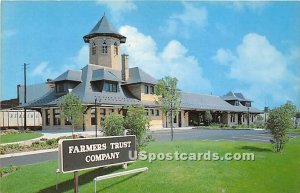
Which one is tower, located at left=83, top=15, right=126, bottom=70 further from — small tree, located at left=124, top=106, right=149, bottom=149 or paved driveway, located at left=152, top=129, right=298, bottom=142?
small tree, located at left=124, top=106, right=149, bottom=149

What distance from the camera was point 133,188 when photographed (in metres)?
8.94

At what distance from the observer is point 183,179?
945 cm

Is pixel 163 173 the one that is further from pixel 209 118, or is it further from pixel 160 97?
pixel 209 118

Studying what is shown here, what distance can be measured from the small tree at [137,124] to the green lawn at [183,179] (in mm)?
910

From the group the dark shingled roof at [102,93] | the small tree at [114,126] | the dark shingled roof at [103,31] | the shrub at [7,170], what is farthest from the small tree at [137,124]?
the dark shingled roof at [103,31]

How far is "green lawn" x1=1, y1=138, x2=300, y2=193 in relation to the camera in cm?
902

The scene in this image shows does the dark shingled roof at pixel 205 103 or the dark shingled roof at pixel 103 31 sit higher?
the dark shingled roof at pixel 103 31

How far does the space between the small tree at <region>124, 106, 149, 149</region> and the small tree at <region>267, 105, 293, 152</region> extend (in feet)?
22.2

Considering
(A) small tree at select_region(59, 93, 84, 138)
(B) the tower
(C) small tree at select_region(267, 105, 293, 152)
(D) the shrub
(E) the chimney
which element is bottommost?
(D) the shrub

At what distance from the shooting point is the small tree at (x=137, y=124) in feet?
38.2

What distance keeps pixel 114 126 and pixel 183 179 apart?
3273 millimetres

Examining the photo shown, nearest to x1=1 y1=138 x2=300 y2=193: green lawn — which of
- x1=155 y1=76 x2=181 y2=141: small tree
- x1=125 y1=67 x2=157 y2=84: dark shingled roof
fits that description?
x1=155 y1=76 x2=181 y2=141: small tree

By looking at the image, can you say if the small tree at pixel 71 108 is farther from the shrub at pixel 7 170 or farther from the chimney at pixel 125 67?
the chimney at pixel 125 67

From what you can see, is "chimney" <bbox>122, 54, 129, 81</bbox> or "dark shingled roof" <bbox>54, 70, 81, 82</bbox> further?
"chimney" <bbox>122, 54, 129, 81</bbox>
